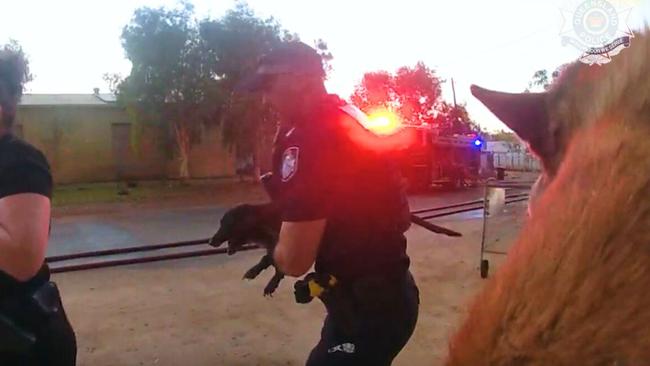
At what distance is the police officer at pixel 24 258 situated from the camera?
2.59m

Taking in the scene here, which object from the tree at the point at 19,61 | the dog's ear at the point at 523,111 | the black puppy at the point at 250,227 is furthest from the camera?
the tree at the point at 19,61

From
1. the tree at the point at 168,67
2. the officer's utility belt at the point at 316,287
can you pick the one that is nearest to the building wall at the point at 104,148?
the tree at the point at 168,67

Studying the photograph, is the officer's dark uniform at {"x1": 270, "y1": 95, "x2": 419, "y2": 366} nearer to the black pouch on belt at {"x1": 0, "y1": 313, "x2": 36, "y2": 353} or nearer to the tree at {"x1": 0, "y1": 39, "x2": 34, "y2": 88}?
the black pouch on belt at {"x1": 0, "y1": 313, "x2": 36, "y2": 353}

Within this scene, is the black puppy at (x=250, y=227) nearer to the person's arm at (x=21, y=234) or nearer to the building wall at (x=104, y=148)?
the person's arm at (x=21, y=234)

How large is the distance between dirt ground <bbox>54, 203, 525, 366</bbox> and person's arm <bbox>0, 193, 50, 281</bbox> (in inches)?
128

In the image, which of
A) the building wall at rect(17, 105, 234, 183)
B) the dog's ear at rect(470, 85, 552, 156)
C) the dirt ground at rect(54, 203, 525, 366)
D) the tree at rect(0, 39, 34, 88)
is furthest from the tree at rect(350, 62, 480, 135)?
the dog's ear at rect(470, 85, 552, 156)

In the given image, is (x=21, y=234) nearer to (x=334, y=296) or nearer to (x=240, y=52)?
(x=334, y=296)

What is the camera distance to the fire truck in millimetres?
28500

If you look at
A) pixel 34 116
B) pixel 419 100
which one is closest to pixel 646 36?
pixel 34 116

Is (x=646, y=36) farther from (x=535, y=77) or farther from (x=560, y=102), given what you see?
(x=535, y=77)

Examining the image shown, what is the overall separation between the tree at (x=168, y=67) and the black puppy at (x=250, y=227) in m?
28.5

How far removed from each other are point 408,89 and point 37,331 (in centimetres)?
4000

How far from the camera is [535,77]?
380 cm

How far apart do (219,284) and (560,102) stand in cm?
795
